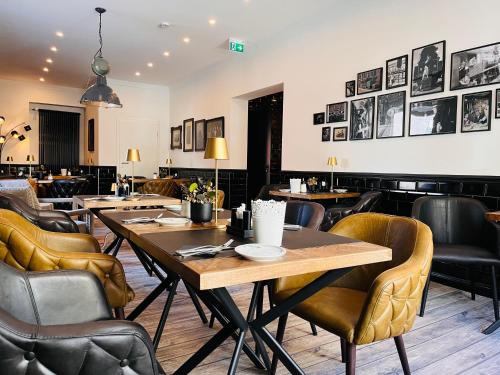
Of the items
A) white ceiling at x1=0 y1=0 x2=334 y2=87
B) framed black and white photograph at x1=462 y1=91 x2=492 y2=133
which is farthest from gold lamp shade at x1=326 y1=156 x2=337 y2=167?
white ceiling at x1=0 y1=0 x2=334 y2=87

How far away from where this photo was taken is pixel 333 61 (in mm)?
5547

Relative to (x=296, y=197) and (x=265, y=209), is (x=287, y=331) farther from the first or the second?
(x=296, y=197)

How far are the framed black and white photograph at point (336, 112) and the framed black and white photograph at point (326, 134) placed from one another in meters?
0.12

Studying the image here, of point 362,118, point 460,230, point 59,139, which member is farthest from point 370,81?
point 59,139

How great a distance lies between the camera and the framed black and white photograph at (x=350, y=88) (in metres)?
5.19

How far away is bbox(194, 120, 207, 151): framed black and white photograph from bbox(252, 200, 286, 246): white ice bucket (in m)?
7.66

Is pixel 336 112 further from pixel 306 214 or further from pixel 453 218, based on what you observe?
pixel 306 214

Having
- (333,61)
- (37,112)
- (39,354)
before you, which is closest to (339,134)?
(333,61)

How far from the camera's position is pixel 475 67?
3781 mm

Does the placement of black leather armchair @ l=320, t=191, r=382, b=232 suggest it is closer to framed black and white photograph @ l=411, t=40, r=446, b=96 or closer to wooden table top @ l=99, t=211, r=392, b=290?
framed black and white photograph @ l=411, t=40, r=446, b=96

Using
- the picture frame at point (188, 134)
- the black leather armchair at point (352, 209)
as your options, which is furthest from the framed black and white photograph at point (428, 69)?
the picture frame at point (188, 134)

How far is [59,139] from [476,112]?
37.4ft

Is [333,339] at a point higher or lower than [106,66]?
lower

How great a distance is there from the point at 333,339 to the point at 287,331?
1.05ft
